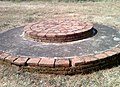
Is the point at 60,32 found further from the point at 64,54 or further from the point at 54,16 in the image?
the point at 54,16

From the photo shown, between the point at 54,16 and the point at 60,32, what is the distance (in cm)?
265

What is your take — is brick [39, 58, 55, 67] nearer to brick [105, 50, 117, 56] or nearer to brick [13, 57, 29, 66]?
brick [13, 57, 29, 66]

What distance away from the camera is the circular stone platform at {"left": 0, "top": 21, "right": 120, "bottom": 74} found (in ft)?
10.6

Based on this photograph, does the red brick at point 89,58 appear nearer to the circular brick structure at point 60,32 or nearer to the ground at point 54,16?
the ground at point 54,16

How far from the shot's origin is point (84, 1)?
8.39 meters

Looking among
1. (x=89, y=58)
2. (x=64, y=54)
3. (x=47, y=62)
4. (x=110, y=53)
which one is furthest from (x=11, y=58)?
(x=110, y=53)

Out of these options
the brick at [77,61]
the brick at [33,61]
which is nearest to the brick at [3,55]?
the brick at [33,61]

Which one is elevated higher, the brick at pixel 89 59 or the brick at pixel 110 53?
the brick at pixel 110 53

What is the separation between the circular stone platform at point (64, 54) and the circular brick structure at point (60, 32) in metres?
0.08

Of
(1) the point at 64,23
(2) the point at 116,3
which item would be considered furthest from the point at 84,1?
(1) the point at 64,23

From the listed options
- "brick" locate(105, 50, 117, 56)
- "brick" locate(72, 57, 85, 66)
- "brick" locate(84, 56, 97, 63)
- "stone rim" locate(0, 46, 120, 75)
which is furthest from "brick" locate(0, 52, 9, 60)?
"brick" locate(105, 50, 117, 56)

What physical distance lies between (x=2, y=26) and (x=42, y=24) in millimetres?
1490

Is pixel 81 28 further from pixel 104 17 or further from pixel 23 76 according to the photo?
pixel 104 17

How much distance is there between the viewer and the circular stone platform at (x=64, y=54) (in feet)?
10.6
